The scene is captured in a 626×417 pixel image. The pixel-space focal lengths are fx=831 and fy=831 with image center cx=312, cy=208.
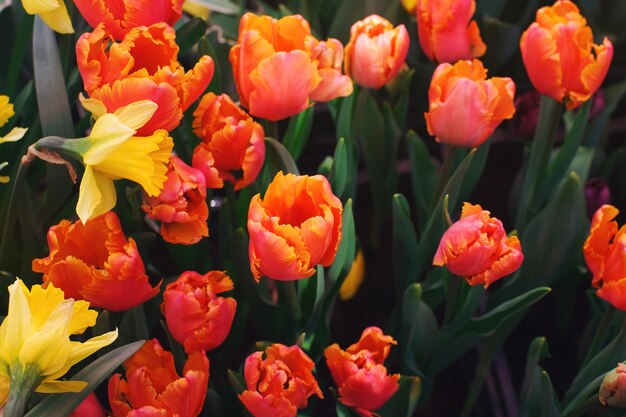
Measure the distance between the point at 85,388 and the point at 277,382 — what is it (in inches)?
4.9

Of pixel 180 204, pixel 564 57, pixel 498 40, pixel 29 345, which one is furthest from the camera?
pixel 498 40

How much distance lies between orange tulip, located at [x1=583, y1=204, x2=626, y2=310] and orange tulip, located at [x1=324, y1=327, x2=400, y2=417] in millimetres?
167

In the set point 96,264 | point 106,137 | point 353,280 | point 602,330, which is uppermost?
point 106,137

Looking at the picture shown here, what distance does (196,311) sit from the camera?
0.56 m

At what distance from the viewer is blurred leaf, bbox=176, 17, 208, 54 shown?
78cm

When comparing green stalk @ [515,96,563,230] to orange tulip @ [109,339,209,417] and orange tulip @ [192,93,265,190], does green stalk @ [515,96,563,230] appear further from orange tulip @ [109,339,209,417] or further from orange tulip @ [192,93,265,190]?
orange tulip @ [109,339,209,417]

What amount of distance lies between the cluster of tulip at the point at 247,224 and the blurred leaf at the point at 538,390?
0.01m

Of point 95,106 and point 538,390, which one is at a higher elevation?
point 95,106

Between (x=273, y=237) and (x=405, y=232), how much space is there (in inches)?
12.0

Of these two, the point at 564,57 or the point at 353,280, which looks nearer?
the point at 564,57

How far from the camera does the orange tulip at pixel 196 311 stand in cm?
56

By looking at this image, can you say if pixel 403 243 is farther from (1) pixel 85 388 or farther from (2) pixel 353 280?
(1) pixel 85 388

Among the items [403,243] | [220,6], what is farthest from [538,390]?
[220,6]

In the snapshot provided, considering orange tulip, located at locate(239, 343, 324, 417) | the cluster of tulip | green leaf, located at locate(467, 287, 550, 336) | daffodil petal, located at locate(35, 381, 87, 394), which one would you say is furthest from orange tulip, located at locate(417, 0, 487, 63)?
daffodil petal, located at locate(35, 381, 87, 394)
